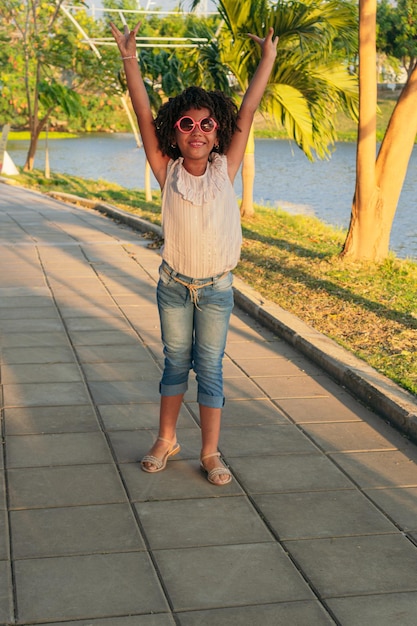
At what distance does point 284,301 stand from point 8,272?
3.10 m

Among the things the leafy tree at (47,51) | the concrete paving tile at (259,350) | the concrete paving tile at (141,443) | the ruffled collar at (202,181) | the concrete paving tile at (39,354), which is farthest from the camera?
the leafy tree at (47,51)

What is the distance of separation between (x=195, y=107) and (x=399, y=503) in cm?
207

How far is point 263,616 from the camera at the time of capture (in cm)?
333

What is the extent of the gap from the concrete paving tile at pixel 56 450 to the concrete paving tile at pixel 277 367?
173cm

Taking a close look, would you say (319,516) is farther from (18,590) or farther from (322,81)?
(322,81)

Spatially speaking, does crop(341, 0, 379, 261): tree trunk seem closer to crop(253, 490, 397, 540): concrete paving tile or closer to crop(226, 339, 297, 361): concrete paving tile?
crop(226, 339, 297, 361): concrete paving tile

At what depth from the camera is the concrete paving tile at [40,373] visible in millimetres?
6188

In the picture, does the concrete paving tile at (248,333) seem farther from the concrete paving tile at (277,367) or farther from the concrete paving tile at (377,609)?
the concrete paving tile at (377,609)

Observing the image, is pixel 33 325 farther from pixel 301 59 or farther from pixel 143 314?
pixel 301 59

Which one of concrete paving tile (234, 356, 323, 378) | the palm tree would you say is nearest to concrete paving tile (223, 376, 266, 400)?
concrete paving tile (234, 356, 323, 378)

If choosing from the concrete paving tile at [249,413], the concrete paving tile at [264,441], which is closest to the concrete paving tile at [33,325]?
the concrete paving tile at [249,413]

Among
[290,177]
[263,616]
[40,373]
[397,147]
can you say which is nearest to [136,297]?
[40,373]

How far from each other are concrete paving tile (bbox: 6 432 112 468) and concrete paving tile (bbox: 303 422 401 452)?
1198 mm

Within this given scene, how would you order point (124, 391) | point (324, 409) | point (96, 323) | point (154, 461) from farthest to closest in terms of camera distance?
point (96, 323)
point (124, 391)
point (324, 409)
point (154, 461)
